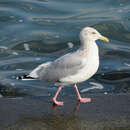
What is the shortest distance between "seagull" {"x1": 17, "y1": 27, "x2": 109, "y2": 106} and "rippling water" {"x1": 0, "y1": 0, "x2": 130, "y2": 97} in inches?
63.7

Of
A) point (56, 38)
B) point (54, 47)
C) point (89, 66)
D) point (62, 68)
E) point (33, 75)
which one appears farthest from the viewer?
point (56, 38)

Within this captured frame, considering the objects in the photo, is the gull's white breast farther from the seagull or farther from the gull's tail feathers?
the gull's tail feathers

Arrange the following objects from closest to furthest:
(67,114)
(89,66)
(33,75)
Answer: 1. (67,114)
2. (89,66)
3. (33,75)

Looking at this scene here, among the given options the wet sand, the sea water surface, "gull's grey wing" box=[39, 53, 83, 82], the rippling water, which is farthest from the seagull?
the rippling water

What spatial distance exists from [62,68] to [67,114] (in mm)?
924

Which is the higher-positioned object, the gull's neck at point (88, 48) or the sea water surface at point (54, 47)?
the gull's neck at point (88, 48)

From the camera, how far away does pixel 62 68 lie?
6.28m

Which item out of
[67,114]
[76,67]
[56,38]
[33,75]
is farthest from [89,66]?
[56,38]

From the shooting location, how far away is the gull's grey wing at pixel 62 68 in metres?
6.11

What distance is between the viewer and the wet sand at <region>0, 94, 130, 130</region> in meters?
5.22

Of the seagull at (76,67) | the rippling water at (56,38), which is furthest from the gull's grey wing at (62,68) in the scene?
the rippling water at (56,38)

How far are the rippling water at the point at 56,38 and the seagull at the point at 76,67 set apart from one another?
5.31ft

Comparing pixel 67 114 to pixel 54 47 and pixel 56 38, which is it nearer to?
pixel 54 47

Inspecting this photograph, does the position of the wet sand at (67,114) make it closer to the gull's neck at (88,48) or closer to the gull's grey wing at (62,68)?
the gull's grey wing at (62,68)
